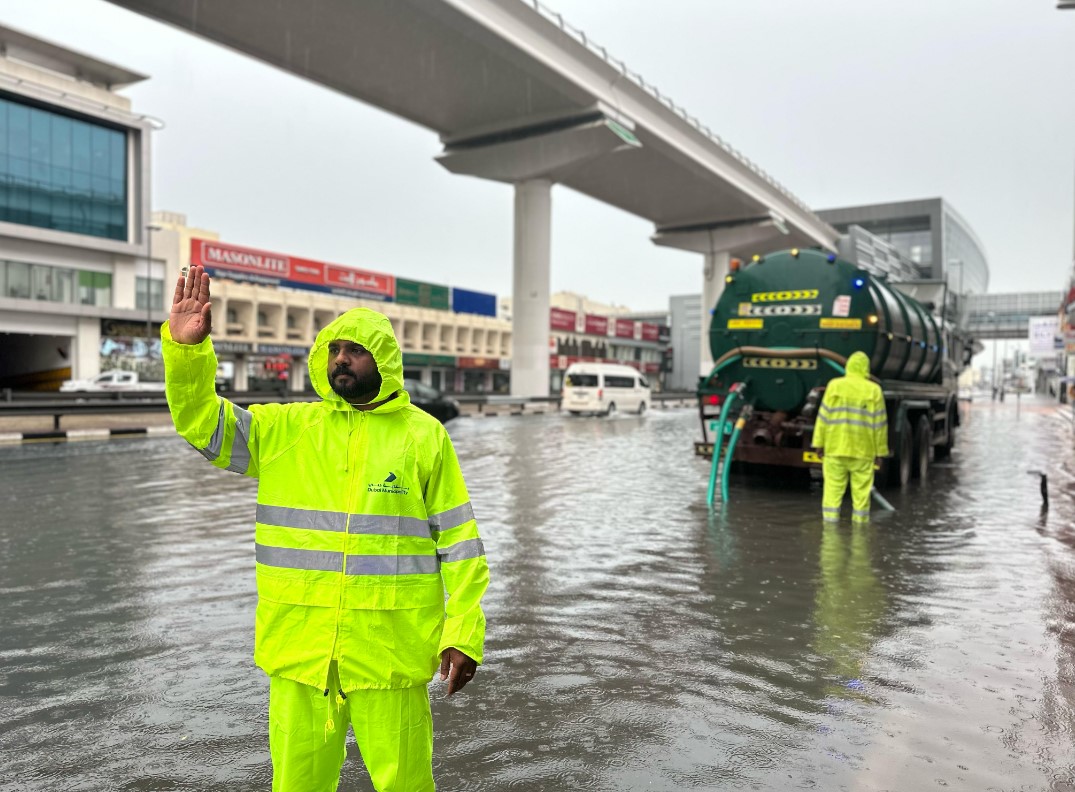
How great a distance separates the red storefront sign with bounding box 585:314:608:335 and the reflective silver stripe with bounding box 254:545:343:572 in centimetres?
8458

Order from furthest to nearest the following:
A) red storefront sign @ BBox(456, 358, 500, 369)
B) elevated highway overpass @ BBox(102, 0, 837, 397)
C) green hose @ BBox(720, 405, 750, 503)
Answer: red storefront sign @ BBox(456, 358, 500, 369) → elevated highway overpass @ BBox(102, 0, 837, 397) → green hose @ BBox(720, 405, 750, 503)

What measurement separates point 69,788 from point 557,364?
77.9 meters

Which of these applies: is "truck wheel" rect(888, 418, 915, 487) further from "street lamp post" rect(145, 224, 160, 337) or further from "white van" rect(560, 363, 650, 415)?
"street lamp post" rect(145, 224, 160, 337)

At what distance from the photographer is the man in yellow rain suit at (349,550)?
2475 mm

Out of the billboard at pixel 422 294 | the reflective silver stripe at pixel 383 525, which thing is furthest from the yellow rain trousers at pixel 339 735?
the billboard at pixel 422 294

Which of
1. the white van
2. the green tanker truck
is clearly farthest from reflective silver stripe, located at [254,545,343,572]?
A: the white van

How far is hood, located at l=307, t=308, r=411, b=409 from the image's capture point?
2625 millimetres

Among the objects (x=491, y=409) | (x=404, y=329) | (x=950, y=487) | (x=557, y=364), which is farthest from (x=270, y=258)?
(x=950, y=487)

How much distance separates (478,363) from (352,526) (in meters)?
77.6

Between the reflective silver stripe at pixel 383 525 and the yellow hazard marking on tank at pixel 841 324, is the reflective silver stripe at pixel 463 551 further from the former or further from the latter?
the yellow hazard marking on tank at pixel 841 324

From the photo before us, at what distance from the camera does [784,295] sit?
11773mm

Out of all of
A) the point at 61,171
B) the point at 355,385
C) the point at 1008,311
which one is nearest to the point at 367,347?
the point at 355,385

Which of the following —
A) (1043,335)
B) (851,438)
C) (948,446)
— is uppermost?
(1043,335)

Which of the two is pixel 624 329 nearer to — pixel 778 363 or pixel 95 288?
pixel 95 288
